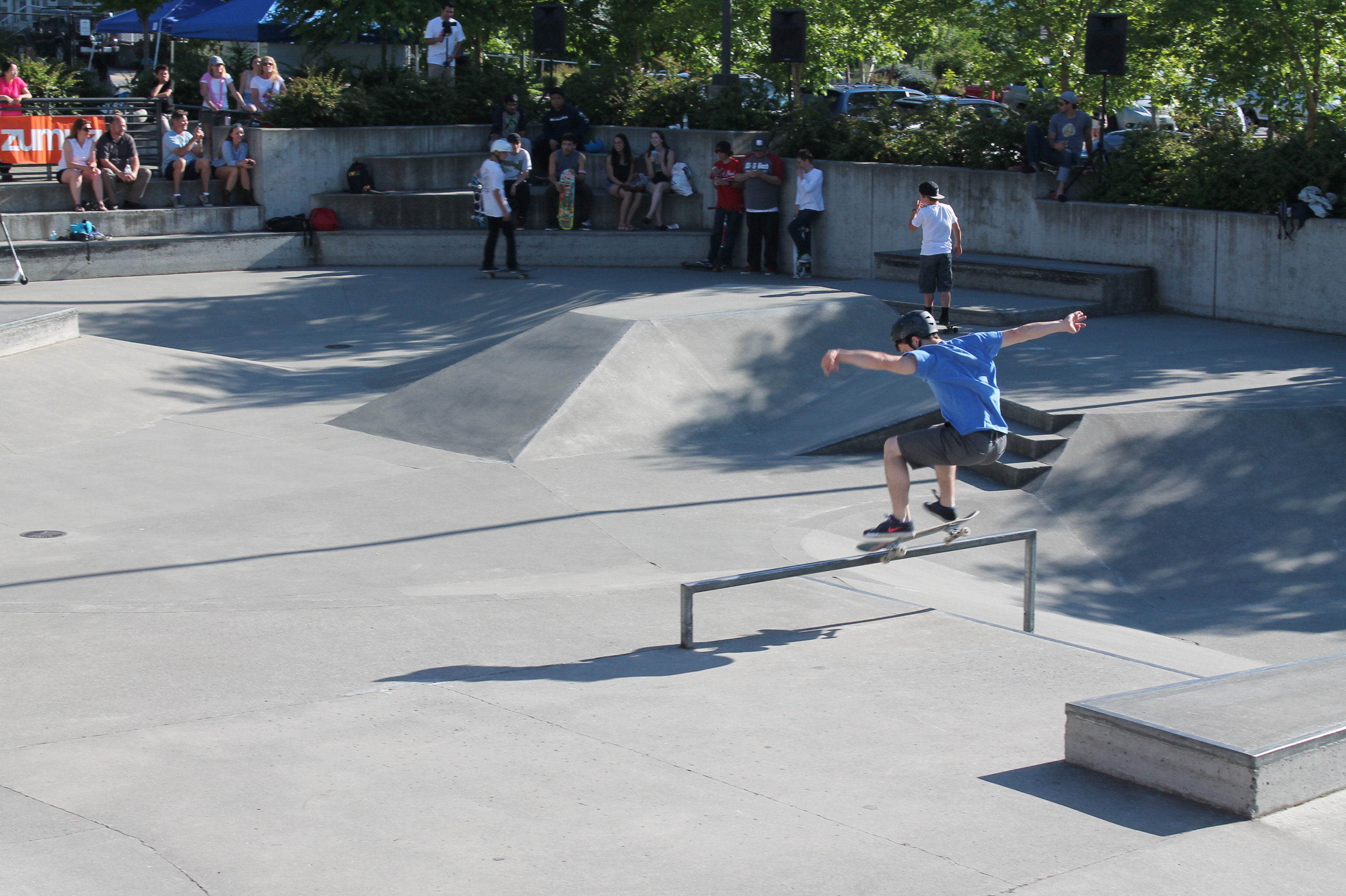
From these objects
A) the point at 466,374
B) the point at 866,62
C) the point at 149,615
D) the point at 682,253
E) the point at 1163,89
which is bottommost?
the point at 149,615

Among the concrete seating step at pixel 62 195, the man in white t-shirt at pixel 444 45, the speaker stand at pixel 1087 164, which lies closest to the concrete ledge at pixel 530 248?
the concrete seating step at pixel 62 195

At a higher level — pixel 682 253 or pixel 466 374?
pixel 682 253

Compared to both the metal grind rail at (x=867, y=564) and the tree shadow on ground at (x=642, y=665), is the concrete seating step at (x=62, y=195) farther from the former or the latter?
the metal grind rail at (x=867, y=564)

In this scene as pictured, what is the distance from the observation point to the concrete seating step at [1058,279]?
16.7 meters

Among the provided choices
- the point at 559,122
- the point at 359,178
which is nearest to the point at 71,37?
the point at 359,178

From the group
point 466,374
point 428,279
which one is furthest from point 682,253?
point 466,374

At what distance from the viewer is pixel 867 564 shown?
24.8 ft

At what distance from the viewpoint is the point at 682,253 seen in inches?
856

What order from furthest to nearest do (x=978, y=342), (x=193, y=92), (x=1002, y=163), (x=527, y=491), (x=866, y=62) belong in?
(x=866, y=62)
(x=193, y=92)
(x=1002, y=163)
(x=527, y=491)
(x=978, y=342)

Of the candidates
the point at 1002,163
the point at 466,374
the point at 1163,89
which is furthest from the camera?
the point at 1163,89

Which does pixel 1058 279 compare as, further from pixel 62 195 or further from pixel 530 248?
pixel 62 195

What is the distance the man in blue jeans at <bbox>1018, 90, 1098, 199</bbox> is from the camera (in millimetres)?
18047

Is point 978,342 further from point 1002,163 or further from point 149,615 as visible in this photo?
point 1002,163

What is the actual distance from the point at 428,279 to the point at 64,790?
50.8ft
